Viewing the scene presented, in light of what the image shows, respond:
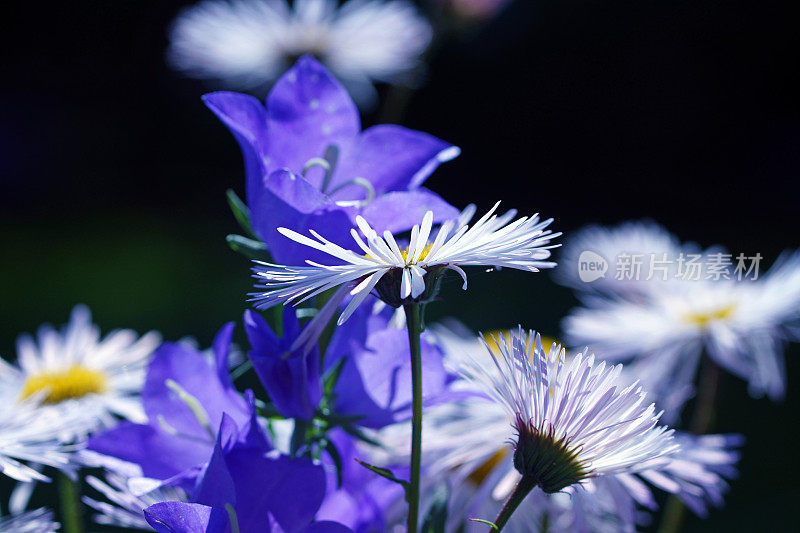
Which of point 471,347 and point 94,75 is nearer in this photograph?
point 471,347

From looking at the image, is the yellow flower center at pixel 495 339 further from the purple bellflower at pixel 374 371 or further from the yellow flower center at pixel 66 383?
the yellow flower center at pixel 66 383

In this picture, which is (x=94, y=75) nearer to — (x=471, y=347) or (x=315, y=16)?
(x=315, y=16)

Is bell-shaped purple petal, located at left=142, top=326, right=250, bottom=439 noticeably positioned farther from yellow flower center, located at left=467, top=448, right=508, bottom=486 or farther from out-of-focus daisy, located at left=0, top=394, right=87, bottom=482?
yellow flower center, located at left=467, top=448, right=508, bottom=486

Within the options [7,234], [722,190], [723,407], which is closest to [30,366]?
[723,407]

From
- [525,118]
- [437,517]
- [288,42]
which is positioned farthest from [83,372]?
[525,118]

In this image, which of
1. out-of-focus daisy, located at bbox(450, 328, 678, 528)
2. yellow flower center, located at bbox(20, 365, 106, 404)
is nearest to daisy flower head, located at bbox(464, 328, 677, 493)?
out-of-focus daisy, located at bbox(450, 328, 678, 528)

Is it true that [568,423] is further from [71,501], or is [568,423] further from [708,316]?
[708,316]
